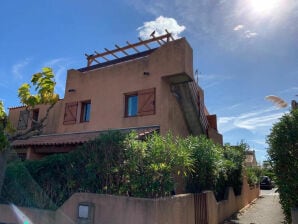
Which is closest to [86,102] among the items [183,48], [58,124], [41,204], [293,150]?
[58,124]

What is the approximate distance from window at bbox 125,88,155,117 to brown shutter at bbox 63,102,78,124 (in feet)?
13.4

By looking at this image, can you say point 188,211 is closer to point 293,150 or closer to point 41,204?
point 293,150

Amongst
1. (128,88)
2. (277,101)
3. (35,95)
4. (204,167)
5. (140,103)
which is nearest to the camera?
(35,95)

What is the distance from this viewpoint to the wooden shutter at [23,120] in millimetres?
19172

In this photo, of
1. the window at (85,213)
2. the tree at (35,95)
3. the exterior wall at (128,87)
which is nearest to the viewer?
the window at (85,213)

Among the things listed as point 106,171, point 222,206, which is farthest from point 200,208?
point 106,171

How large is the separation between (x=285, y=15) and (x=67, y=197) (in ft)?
34.4

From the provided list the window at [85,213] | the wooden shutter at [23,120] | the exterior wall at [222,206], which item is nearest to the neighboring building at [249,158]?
the exterior wall at [222,206]

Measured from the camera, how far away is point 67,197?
7715 millimetres

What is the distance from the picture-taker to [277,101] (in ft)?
33.9

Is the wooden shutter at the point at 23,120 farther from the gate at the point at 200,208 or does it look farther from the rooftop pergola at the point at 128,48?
the gate at the point at 200,208

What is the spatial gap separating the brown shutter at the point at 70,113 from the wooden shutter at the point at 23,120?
196 inches

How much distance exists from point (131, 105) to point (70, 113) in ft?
15.8

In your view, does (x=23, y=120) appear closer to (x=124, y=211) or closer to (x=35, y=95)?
(x=35, y=95)
